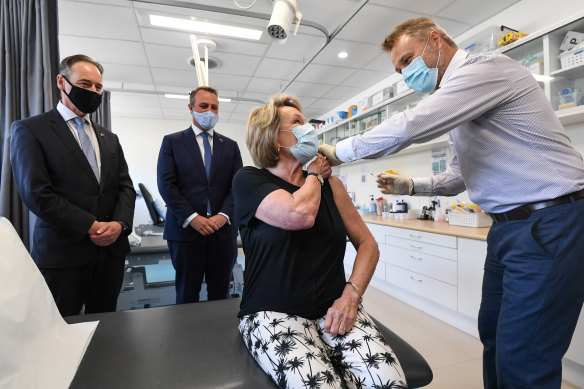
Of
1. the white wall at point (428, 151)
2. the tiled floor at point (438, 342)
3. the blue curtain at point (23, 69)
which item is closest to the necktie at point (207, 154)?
the blue curtain at point (23, 69)

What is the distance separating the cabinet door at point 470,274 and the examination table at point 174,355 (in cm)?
141

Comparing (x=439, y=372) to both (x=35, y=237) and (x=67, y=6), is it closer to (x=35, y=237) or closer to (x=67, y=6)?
(x=35, y=237)

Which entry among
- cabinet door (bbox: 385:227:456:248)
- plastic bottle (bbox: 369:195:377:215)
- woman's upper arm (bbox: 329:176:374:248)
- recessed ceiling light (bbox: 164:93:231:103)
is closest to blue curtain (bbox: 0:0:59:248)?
woman's upper arm (bbox: 329:176:374:248)

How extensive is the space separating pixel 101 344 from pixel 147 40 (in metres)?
3.30

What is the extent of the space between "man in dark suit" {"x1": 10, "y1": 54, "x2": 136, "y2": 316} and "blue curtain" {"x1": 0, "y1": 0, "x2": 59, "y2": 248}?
374 millimetres

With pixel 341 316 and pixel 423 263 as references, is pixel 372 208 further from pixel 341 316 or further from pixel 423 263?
pixel 341 316

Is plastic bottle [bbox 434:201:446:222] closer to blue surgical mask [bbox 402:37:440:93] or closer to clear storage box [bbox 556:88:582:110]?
clear storage box [bbox 556:88:582:110]

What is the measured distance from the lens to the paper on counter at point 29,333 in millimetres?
832

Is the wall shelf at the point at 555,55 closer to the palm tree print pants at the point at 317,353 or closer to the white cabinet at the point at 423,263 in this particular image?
the white cabinet at the point at 423,263

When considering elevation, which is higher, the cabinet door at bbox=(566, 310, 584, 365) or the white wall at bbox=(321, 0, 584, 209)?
the white wall at bbox=(321, 0, 584, 209)

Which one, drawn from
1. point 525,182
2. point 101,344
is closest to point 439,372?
point 525,182

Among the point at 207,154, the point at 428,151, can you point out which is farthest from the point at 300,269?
the point at 428,151

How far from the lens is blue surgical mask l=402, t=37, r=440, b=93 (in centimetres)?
128

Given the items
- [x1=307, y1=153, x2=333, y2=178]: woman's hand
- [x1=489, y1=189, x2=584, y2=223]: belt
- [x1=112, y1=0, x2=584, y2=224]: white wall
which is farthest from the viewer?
[x1=112, y1=0, x2=584, y2=224]: white wall
